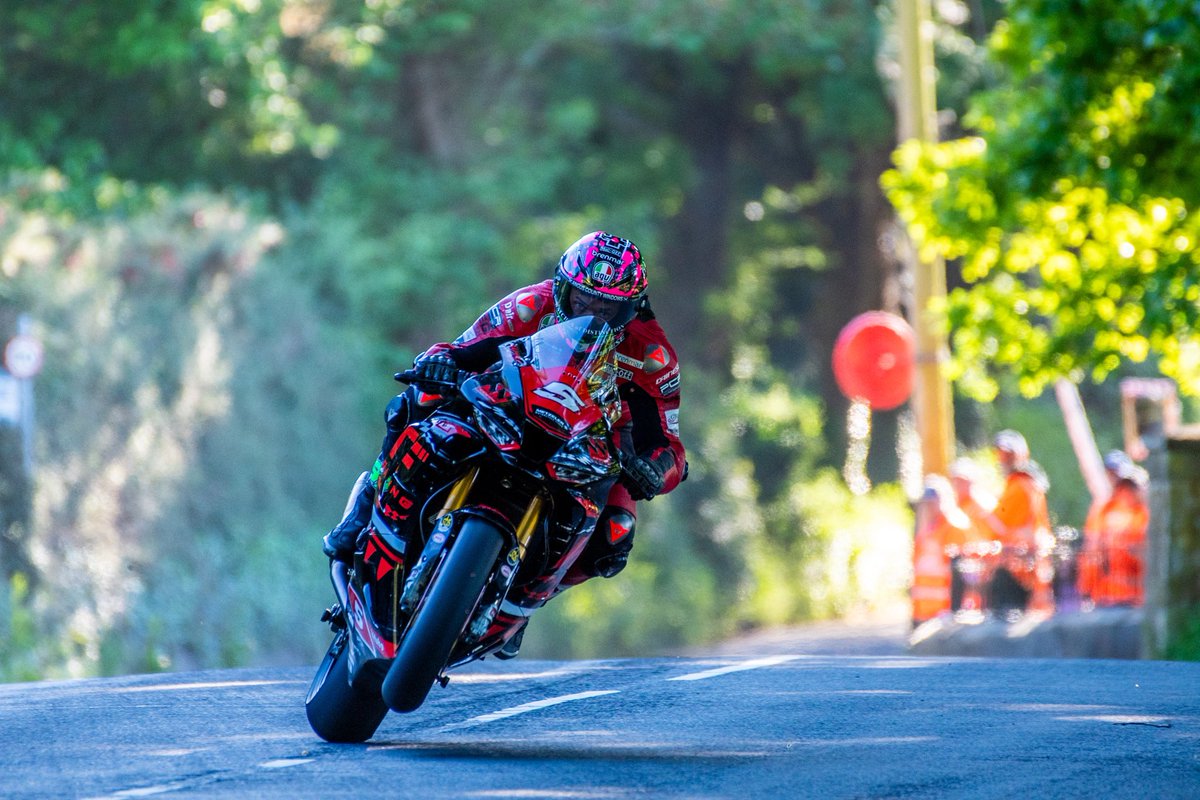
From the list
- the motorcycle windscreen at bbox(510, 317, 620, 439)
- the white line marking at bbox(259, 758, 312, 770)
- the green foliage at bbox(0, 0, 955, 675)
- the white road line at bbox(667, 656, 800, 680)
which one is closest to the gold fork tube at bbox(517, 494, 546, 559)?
the motorcycle windscreen at bbox(510, 317, 620, 439)

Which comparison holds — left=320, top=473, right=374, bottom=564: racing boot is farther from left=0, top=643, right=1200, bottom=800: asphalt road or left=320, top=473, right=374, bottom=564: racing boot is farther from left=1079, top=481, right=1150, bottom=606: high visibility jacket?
left=1079, top=481, right=1150, bottom=606: high visibility jacket

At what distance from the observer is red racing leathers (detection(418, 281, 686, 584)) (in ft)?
26.8

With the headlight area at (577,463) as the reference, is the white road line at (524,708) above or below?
below

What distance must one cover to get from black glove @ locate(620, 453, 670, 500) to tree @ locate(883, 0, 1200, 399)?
868 centimetres

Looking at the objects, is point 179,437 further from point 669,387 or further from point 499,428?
point 499,428

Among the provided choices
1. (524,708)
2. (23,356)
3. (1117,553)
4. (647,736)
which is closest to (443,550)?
(647,736)

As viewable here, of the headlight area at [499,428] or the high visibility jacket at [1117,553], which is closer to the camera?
the headlight area at [499,428]

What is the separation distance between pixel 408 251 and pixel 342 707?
791 inches

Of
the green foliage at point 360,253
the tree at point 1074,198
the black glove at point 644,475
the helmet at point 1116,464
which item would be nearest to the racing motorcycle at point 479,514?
the black glove at point 644,475

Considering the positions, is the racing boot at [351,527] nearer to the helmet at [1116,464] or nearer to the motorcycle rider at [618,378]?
the motorcycle rider at [618,378]

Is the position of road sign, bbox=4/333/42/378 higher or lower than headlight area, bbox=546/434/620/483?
higher

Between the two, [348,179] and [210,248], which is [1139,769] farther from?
[348,179]

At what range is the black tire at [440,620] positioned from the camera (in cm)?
738

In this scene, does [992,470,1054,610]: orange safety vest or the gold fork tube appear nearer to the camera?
the gold fork tube
